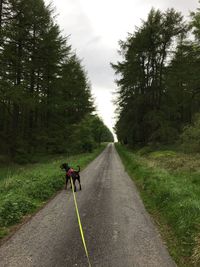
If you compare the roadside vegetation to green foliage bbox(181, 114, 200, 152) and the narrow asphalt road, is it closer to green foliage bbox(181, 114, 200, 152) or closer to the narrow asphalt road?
green foliage bbox(181, 114, 200, 152)

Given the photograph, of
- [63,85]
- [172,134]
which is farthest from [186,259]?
[63,85]

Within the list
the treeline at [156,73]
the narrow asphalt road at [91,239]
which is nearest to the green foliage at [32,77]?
the treeline at [156,73]

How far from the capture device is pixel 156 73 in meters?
28.2

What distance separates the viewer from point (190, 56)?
2416 cm

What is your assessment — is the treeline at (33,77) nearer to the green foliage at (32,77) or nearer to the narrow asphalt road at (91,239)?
the green foliage at (32,77)

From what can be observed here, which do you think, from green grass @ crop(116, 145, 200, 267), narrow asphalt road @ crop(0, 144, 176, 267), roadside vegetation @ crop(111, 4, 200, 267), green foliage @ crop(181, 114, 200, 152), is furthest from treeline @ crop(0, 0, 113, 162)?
green foliage @ crop(181, 114, 200, 152)

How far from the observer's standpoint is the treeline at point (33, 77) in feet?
59.6

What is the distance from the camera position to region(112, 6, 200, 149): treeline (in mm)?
25500

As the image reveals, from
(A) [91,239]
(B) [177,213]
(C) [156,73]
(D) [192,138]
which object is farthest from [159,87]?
(A) [91,239]

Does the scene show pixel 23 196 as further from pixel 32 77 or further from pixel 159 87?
pixel 159 87

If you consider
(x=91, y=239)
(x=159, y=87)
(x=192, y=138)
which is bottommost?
(x=91, y=239)

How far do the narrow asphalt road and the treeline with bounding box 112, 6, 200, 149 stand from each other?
60.4 ft

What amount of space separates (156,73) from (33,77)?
1554 cm

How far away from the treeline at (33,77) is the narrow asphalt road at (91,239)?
13074 mm
